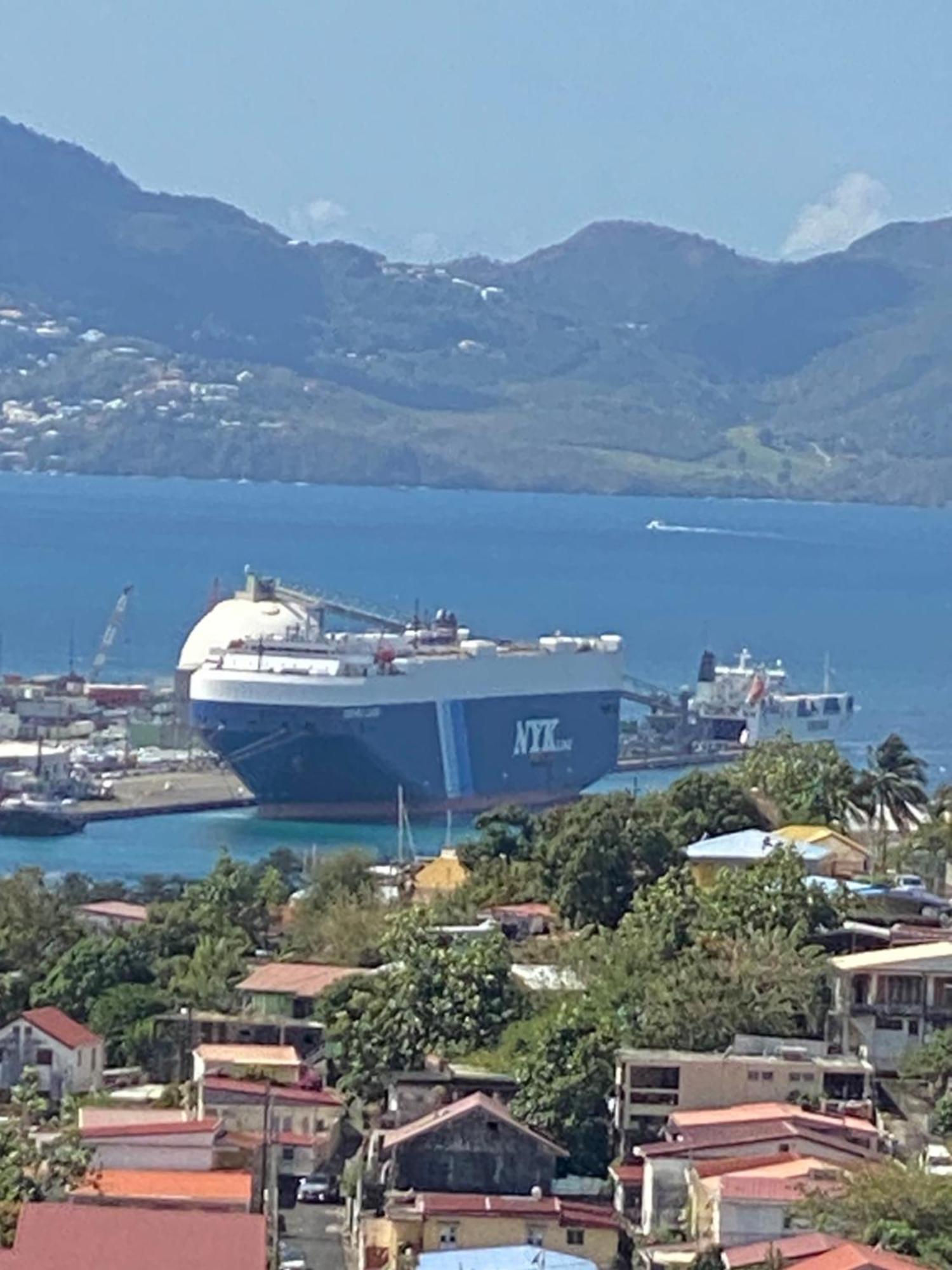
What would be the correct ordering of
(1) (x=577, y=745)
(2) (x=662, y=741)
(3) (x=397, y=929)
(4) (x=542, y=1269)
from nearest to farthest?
(4) (x=542, y=1269) < (3) (x=397, y=929) < (1) (x=577, y=745) < (2) (x=662, y=741)

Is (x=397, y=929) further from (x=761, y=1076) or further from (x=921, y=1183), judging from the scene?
(x=921, y=1183)

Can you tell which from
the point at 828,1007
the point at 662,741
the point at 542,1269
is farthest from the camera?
the point at 662,741

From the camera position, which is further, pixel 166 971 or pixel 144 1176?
pixel 166 971

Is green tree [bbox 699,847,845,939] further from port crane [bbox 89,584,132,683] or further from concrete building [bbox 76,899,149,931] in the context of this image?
port crane [bbox 89,584,132,683]

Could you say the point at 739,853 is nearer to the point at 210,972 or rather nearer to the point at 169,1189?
the point at 210,972

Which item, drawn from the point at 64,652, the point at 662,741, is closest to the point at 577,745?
the point at 662,741
